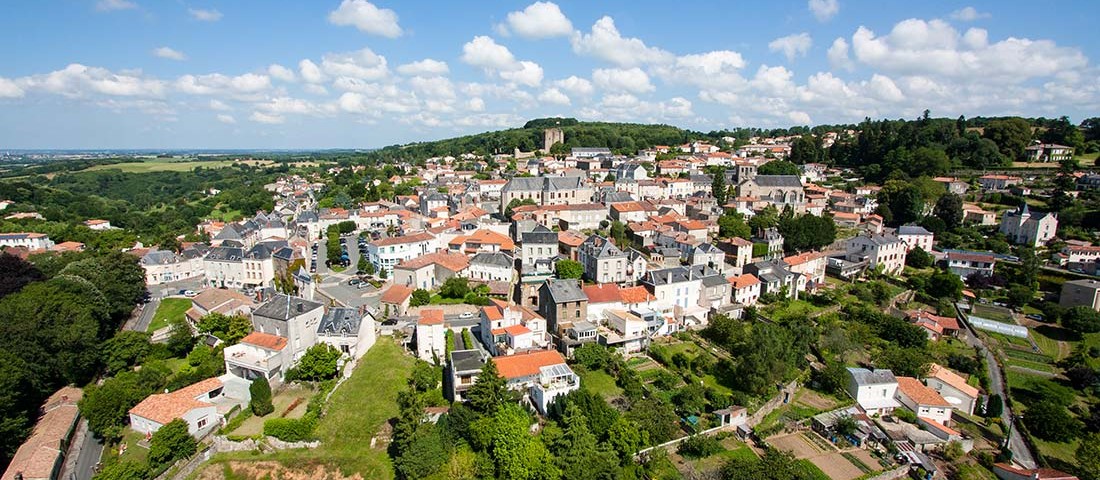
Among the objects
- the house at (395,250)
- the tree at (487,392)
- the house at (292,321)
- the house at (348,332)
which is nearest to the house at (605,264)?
the house at (395,250)

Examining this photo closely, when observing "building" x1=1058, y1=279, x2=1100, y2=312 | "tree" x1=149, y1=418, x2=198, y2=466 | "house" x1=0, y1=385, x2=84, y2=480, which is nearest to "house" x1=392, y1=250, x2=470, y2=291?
"tree" x1=149, y1=418, x2=198, y2=466

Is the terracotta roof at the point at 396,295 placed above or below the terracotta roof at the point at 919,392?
above

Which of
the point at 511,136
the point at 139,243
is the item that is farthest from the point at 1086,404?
the point at 511,136

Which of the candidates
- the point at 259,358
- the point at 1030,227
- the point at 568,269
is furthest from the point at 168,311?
the point at 1030,227

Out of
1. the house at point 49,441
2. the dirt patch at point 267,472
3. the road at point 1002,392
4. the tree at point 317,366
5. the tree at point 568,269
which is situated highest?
the tree at point 568,269

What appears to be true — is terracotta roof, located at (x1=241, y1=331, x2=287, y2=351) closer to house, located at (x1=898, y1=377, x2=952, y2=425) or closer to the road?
house, located at (x1=898, y1=377, x2=952, y2=425)

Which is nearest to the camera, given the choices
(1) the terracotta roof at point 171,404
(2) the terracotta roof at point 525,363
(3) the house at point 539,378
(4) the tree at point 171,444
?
(4) the tree at point 171,444

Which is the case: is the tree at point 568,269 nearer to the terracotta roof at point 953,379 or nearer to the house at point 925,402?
the house at point 925,402

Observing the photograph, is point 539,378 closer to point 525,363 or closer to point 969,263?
point 525,363
